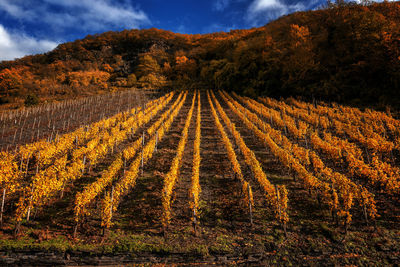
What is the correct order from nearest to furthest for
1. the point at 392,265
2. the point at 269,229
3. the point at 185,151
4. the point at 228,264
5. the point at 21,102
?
1. the point at 392,265
2. the point at 228,264
3. the point at 269,229
4. the point at 185,151
5. the point at 21,102

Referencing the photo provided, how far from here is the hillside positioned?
101 ft

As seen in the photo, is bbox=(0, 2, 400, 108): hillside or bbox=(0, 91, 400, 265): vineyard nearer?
bbox=(0, 91, 400, 265): vineyard

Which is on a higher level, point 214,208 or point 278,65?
point 278,65

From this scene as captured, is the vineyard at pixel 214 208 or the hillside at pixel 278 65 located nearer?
the vineyard at pixel 214 208

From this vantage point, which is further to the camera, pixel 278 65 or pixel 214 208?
pixel 278 65

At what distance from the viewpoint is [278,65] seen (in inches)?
1727

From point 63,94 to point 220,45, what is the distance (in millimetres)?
63131

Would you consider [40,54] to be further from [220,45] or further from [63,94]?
[220,45]

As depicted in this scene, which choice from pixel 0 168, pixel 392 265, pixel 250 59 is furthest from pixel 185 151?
pixel 250 59

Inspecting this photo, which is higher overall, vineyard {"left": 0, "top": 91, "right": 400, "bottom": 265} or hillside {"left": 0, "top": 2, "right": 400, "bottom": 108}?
hillside {"left": 0, "top": 2, "right": 400, "bottom": 108}

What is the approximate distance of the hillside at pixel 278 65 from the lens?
30844mm

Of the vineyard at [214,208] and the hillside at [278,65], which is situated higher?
the hillside at [278,65]

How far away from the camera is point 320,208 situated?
11117 mm

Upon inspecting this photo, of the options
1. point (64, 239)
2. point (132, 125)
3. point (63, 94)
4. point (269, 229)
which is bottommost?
point (64, 239)
